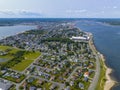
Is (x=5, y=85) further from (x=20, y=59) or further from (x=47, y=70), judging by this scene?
(x=20, y=59)

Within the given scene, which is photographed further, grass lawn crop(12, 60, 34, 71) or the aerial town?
grass lawn crop(12, 60, 34, 71)

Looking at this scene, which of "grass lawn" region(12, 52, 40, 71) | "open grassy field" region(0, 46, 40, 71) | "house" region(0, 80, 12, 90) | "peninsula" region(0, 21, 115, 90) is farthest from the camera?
"open grassy field" region(0, 46, 40, 71)

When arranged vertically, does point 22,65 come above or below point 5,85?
below

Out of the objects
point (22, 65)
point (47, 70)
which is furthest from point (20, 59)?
point (47, 70)

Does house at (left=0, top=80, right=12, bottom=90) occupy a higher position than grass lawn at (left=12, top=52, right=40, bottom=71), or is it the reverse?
house at (left=0, top=80, right=12, bottom=90)

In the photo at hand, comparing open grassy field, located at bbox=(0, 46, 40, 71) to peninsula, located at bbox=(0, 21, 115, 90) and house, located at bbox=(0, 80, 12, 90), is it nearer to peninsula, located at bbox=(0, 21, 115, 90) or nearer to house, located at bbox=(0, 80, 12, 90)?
peninsula, located at bbox=(0, 21, 115, 90)

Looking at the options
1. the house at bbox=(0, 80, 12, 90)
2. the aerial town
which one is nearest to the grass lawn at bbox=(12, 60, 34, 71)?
the aerial town

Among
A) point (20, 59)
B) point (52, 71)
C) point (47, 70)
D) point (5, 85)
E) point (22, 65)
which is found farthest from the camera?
point (20, 59)

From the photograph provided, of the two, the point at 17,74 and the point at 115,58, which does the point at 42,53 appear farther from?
the point at 115,58

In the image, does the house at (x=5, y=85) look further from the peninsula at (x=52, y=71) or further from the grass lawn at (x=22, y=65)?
the grass lawn at (x=22, y=65)

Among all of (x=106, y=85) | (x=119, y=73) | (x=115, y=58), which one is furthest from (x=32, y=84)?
(x=115, y=58)

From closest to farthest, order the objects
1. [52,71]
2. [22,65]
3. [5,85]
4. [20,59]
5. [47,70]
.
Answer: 1. [5,85]
2. [52,71]
3. [47,70]
4. [22,65]
5. [20,59]
